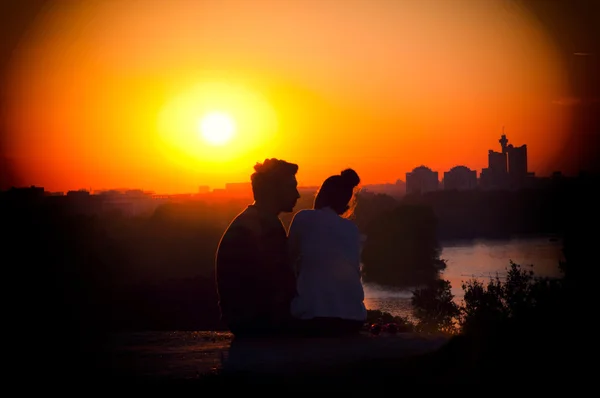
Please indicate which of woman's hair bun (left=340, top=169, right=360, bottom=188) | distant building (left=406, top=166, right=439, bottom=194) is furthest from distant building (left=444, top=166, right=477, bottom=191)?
woman's hair bun (left=340, top=169, right=360, bottom=188)

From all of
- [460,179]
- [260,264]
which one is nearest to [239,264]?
[260,264]

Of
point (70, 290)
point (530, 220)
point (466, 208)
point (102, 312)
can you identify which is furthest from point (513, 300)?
point (466, 208)

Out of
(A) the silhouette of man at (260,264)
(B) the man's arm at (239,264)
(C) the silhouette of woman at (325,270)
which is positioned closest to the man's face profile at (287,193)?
(A) the silhouette of man at (260,264)

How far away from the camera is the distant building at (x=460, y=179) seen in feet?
314

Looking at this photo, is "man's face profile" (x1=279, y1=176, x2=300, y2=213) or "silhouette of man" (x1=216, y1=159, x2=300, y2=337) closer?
"silhouette of man" (x1=216, y1=159, x2=300, y2=337)

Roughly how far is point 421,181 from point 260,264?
93198 mm

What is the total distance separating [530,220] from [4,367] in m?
70.9

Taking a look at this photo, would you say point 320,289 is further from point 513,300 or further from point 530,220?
point 530,220

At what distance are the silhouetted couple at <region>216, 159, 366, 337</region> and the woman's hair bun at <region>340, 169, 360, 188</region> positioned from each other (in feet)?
1.10

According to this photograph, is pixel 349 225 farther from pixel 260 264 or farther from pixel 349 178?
pixel 260 264

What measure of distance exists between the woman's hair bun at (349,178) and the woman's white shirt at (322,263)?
39 cm

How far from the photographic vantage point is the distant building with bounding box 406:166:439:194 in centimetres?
9681

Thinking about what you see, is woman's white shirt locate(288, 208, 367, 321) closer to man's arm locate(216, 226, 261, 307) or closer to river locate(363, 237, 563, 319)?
man's arm locate(216, 226, 261, 307)

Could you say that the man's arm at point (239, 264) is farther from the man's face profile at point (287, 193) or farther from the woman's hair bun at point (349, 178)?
the woman's hair bun at point (349, 178)
